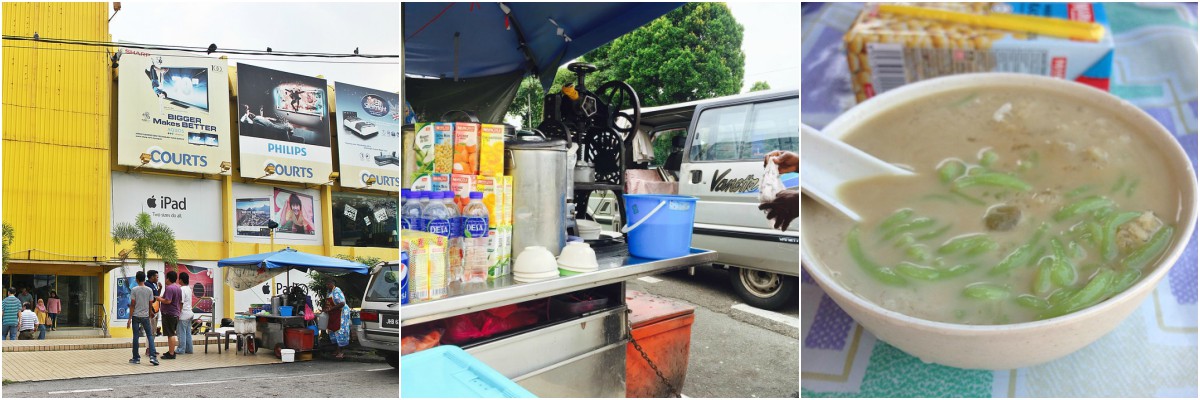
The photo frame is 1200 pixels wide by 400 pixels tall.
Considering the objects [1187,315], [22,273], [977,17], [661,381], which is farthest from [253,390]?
[1187,315]

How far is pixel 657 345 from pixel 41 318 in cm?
221

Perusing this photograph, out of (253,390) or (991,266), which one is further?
(253,390)

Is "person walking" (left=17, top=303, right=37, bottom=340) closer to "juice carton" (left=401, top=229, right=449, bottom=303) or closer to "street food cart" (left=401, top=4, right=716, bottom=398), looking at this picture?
"street food cart" (left=401, top=4, right=716, bottom=398)

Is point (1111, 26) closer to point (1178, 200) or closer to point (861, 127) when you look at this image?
point (1178, 200)

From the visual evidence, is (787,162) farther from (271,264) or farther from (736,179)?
(271,264)

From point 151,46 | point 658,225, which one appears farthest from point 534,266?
point 151,46

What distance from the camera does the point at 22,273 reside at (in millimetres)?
2131

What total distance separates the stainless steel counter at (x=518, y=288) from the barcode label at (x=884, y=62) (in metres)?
0.74

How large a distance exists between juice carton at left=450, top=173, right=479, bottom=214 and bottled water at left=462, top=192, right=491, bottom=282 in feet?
0.04

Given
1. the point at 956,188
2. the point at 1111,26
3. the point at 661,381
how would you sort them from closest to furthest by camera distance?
1. the point at 956,188
2. the point at 1111,26
3. the point at 661,381

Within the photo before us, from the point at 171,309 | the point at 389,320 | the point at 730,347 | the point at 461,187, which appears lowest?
the point at 730,347

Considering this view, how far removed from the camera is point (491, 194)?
135 centimetres

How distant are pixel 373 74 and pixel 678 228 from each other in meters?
0.96

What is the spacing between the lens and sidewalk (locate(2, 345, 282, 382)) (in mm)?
2133
